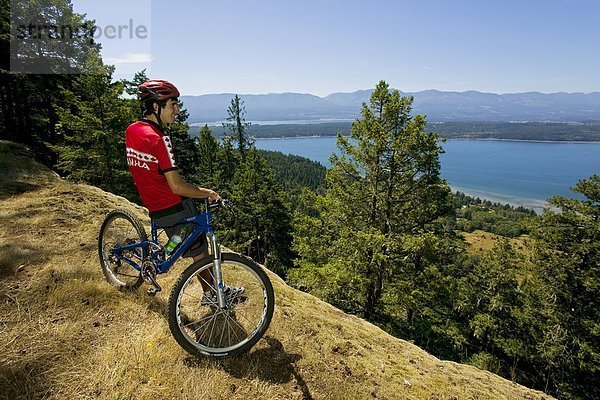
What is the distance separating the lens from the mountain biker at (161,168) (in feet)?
11.3

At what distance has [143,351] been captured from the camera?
138 inches

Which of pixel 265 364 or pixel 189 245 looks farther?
pixel 189 245

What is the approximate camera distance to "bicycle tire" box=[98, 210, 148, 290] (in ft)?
15.7

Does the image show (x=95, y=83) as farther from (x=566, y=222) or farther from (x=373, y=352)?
(x=566, y=222)

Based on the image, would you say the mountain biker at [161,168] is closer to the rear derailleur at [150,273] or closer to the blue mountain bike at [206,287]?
the blue mountain bike at [206,287]

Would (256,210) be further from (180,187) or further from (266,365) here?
(180,187)

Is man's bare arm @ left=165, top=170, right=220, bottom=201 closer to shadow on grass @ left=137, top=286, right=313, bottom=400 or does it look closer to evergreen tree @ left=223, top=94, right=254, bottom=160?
shadow on grass @ left=137, top=286, right=313, bottom=400

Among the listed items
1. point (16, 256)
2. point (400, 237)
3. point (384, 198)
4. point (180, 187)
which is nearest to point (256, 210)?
point (384, 198)

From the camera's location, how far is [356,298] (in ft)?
44.8

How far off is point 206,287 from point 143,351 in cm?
99

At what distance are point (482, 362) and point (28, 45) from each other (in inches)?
1462

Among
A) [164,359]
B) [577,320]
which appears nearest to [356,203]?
[164,359]

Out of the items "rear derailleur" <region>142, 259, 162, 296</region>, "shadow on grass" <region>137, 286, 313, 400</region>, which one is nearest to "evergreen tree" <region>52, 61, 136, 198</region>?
"rear derailleur" <region>142, 259, 162, 296</region>

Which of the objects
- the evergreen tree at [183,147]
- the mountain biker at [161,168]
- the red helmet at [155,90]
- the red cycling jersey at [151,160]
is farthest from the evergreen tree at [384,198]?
the evergreen tree at [183,147]
